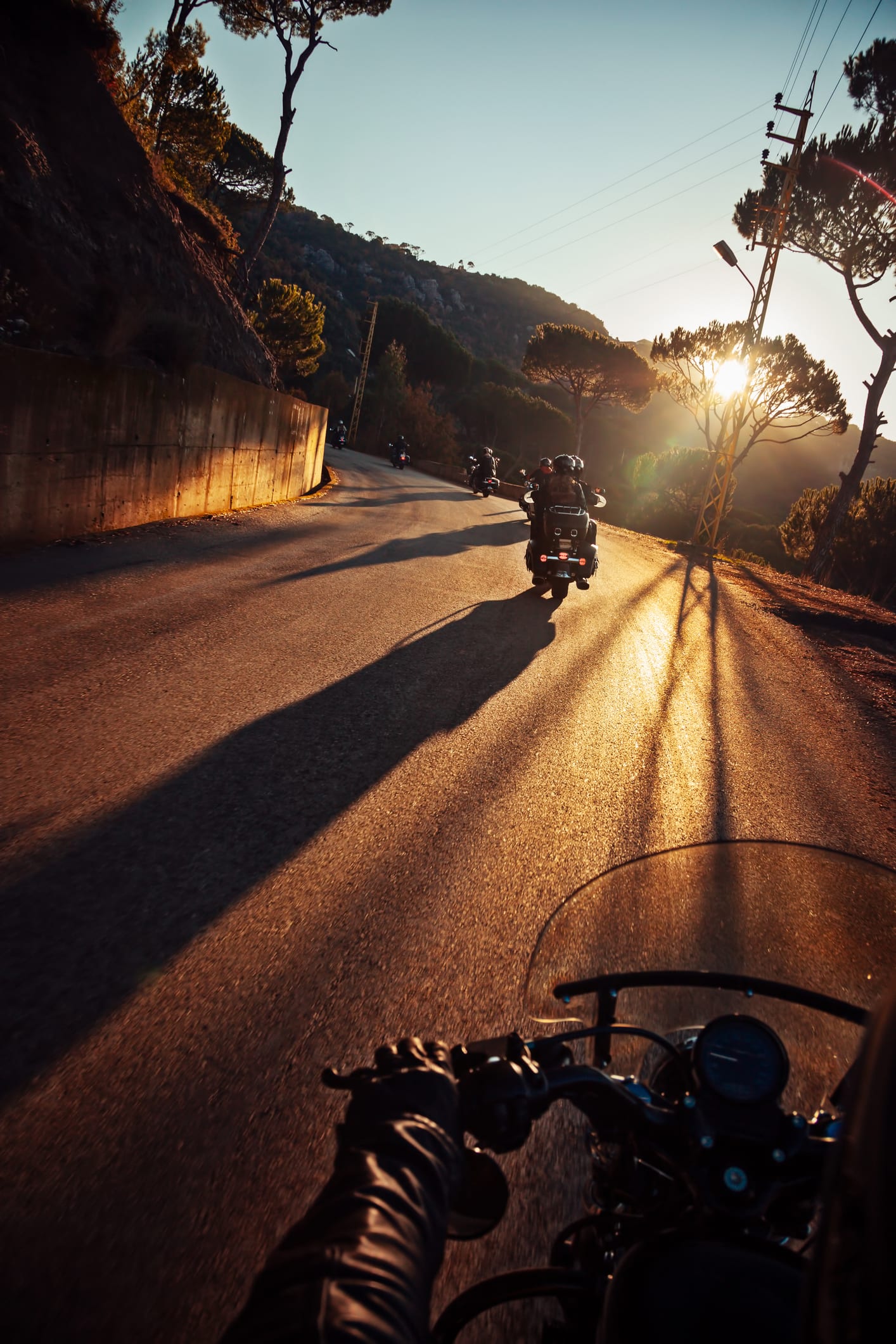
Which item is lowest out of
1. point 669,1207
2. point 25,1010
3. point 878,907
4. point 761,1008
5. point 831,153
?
point 25,1010

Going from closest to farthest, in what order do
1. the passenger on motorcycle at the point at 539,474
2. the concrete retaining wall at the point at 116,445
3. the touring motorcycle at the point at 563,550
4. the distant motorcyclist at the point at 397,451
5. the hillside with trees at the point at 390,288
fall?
the concrete retaining wall at the point at 116,445, the touring motorcycle at the point at 563,550, the passenger on motorcycle at the point at 539,474, the distant motorcyclist at the point at 397,451, the hillside with trees at the point at 390,288

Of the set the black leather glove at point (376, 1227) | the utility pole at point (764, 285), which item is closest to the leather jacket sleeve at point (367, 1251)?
the black leather glove at point (376, 1227)

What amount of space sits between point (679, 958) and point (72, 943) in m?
1.94

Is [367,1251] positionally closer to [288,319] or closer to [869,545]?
[869,545]

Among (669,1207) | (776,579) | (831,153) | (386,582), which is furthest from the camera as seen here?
(831,153)

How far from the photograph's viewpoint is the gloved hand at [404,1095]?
819mm

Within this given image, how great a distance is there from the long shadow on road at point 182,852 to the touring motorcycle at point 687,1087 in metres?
1.55

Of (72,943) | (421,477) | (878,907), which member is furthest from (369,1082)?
(421,477)

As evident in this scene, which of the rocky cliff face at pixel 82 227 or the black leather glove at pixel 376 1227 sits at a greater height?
the rocky cliff face at pixel 82 227

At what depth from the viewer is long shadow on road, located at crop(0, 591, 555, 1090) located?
7.41 ft

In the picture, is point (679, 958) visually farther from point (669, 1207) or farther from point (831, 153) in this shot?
point (831, 153)

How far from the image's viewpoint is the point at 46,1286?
1455mm

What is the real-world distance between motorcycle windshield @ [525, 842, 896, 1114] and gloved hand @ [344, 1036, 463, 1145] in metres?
0.41

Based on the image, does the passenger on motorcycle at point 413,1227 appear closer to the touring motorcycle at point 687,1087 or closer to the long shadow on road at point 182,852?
the touring motorcycle at point 687,1087
